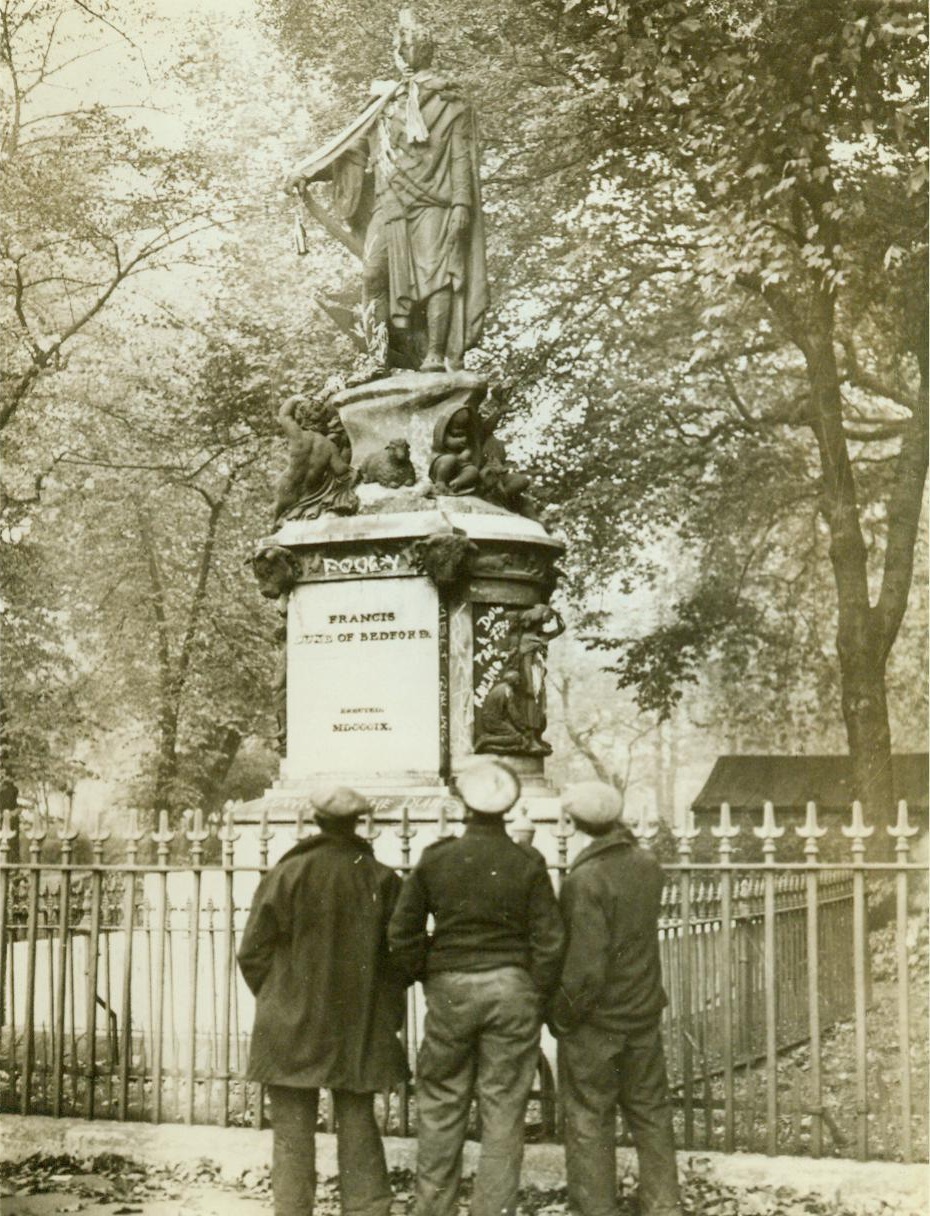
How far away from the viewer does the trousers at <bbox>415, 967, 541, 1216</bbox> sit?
5.65 meters

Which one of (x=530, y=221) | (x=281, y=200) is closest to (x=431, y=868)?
(x=530, y=221)

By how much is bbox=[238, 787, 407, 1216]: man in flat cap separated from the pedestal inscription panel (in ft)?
9.60

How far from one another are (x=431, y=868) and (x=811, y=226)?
12057 millimetres

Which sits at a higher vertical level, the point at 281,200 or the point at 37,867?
the point at 281,200

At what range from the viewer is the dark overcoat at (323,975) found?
5.76 m

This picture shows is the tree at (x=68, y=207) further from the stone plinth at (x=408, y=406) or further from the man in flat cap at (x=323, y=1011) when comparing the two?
the man in flat cap at (x=323, y=1011)

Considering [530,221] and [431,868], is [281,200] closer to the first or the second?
[530,221]

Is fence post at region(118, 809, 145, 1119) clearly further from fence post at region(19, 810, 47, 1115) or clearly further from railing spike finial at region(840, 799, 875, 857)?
railing spike finial at region(840, 799, 875, 857)

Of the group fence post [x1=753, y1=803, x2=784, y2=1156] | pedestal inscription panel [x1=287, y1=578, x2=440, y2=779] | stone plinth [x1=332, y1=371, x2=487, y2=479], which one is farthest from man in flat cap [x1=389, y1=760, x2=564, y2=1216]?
stone plinth [x1=332, y1=371, x2=487, y2=479]

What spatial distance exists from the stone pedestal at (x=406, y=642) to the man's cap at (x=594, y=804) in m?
2.75

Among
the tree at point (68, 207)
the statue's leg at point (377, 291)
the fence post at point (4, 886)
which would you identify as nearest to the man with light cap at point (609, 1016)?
the fence post at point (4, 886)

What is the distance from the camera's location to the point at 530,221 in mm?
20016

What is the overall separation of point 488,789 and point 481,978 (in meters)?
0.70

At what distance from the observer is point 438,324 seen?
9.84 meters
